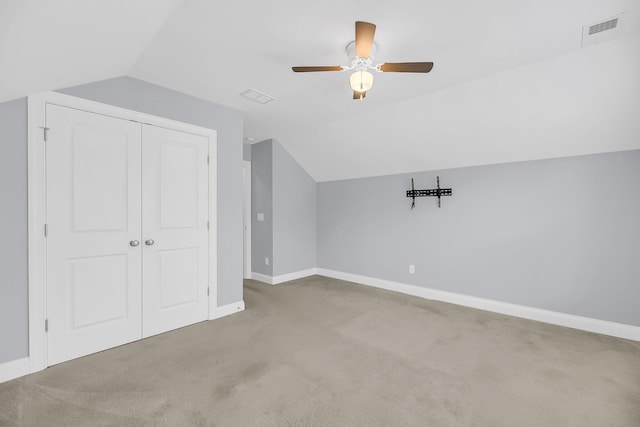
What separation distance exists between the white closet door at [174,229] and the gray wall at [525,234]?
277 centimetres

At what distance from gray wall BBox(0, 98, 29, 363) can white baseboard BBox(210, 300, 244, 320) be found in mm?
1546

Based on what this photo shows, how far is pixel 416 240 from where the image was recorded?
14.1 ft

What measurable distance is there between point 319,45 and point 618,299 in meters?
3.75

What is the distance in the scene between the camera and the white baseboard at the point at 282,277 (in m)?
4.83

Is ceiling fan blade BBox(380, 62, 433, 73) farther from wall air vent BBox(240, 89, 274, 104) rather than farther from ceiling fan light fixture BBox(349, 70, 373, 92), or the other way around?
wall air vent BBox(240, 89, 274, 104)

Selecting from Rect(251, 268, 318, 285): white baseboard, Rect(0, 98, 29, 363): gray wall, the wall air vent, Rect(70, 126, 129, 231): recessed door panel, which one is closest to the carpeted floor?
Rect(0, 98, 29, 363): gray wall

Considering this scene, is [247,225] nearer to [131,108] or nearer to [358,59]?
[131,108]

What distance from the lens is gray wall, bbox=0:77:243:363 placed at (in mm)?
2051

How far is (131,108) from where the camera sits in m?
2.65

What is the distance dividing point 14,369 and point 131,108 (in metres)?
2.26

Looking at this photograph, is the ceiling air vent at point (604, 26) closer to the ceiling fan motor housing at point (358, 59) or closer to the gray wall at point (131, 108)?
the ceiling fan motor housing at point (358, 59)

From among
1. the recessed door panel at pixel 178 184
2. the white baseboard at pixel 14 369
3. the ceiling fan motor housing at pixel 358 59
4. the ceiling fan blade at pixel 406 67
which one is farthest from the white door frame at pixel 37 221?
the ceiling fan blade at pixel 406 67

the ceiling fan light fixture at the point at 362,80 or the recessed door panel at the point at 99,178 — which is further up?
the ceiling fan light fixture at the point at 362,80

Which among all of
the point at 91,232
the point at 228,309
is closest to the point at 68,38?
the point at 91,232
